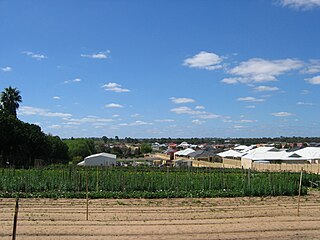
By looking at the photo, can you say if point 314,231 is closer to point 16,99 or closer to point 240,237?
point 240,237

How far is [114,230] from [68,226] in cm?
142

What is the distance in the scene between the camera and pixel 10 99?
198 feet

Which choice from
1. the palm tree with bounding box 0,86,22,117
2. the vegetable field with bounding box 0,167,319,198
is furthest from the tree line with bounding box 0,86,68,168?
the vegetable field with bounding box 0,167,319,198

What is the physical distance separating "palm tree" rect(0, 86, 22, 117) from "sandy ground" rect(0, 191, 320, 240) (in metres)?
43.7

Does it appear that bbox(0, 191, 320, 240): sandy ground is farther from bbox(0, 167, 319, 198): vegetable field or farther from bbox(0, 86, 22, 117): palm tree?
bbox(0, 86, 22, 117): palm tree

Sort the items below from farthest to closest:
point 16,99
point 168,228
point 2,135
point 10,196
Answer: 1. point 16,99
2. point 2,135
3. point 10,196
4. point 168,228

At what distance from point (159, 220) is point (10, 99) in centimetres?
5137

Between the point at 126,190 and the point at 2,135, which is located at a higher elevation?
the point at 2,135

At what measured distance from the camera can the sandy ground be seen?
11547mm

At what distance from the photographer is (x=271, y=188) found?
936 inches

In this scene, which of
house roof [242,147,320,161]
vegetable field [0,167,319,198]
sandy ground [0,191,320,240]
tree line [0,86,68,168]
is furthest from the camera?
house roof [242,147,320,161]

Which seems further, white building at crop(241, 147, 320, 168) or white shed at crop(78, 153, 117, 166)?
white shed at crop(78, 153, 117, 166)

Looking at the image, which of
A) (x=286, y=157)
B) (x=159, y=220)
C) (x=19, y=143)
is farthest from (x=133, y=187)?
(x=286, y=157)


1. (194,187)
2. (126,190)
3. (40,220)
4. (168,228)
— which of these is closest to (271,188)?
(194,187)
